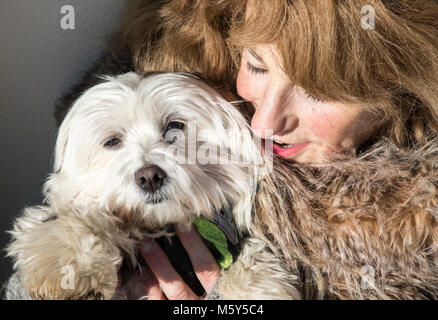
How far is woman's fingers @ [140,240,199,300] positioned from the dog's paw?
197mm

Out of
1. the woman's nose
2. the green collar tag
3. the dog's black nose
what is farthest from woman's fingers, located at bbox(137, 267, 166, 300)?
the woman's nose

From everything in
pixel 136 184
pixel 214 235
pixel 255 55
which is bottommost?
pixel 214 235

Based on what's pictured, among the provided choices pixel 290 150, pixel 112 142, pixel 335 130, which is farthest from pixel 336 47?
pixel 112 142

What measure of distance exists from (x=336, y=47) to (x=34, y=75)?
1264 mm

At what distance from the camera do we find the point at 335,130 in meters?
1.76

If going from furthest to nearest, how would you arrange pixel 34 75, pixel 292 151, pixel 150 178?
pixel 34 75 → pixel 292 151 → pixel 150 178

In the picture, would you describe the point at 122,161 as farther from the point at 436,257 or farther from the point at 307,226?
the point at 436,257

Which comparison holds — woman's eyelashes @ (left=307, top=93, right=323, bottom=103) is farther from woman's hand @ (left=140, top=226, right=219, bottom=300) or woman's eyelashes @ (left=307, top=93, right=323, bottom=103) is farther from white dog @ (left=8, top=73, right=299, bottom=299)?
woman's hand @ (left=140, top=226, right=219, bottom=300)

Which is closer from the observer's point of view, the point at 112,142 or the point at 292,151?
the point at 112,142

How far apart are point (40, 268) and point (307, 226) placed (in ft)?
2.95

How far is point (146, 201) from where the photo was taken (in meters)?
1.61

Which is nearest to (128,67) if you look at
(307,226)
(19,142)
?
(19,142)

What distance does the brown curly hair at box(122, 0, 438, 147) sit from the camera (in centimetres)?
153

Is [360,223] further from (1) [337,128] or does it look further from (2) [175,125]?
(2) [175,125]
